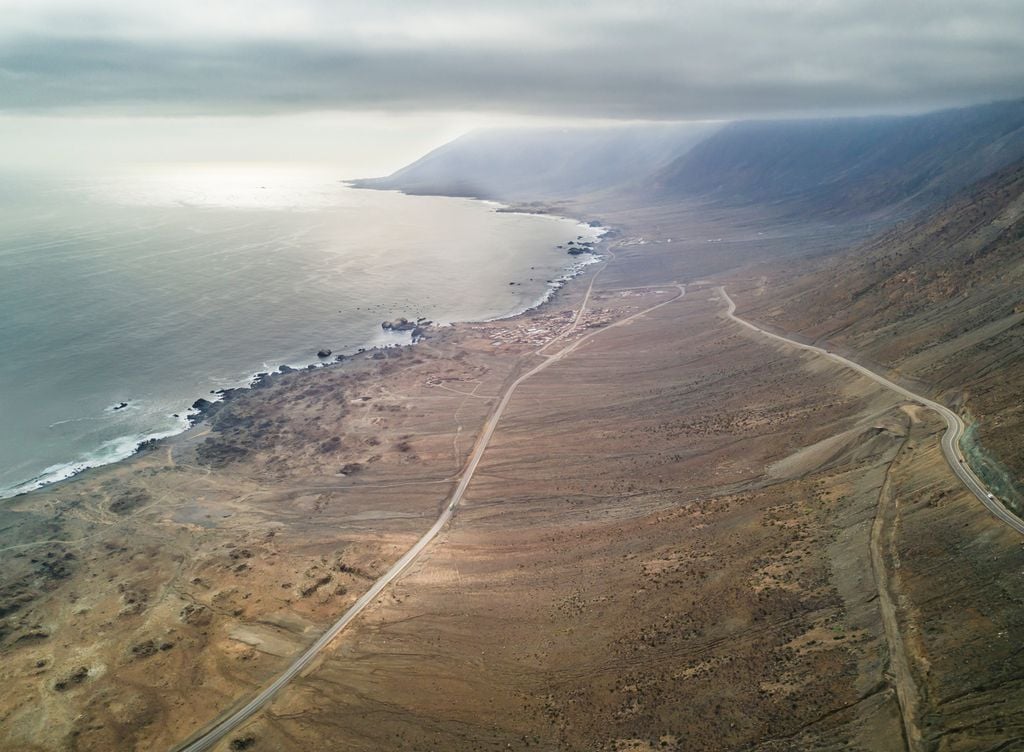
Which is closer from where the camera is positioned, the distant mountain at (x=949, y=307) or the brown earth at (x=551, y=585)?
the brown earth at (x=551, y=585)

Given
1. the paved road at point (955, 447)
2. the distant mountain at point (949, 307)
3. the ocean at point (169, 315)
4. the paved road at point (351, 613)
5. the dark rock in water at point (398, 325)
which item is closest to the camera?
the paved road at point (955, 447)

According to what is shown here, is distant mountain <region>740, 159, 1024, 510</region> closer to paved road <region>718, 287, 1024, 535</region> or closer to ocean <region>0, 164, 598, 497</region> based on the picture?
paved road <region>718, 287, 1024, 535</region>

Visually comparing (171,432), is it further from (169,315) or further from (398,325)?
(169,315)

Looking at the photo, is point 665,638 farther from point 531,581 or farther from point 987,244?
point 987,244

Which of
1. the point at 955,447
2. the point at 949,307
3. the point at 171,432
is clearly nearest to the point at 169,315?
the point at 171,432

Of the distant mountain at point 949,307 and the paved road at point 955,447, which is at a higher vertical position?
the distant mountain at point 949,307

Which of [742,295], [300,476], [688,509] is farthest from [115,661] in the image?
[742,295]

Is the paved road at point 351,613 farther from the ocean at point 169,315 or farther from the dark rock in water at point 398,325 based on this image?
the dark rock in water at point 398,325

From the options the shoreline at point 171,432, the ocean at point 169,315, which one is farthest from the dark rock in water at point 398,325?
the shoreline at point 171,432

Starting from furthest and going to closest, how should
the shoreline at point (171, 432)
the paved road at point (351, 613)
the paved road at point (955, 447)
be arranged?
the shoreline at point (171, 432) → the paved road at point (351, 613) → the paved road at point (955, 447)

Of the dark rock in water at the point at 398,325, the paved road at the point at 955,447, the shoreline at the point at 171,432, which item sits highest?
the dark rock in water at the point at 398,325

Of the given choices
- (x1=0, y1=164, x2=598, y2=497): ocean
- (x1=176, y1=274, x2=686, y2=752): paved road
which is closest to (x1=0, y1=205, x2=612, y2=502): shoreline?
(x1=0, y1=164, x2=598, y2=497): ocean
